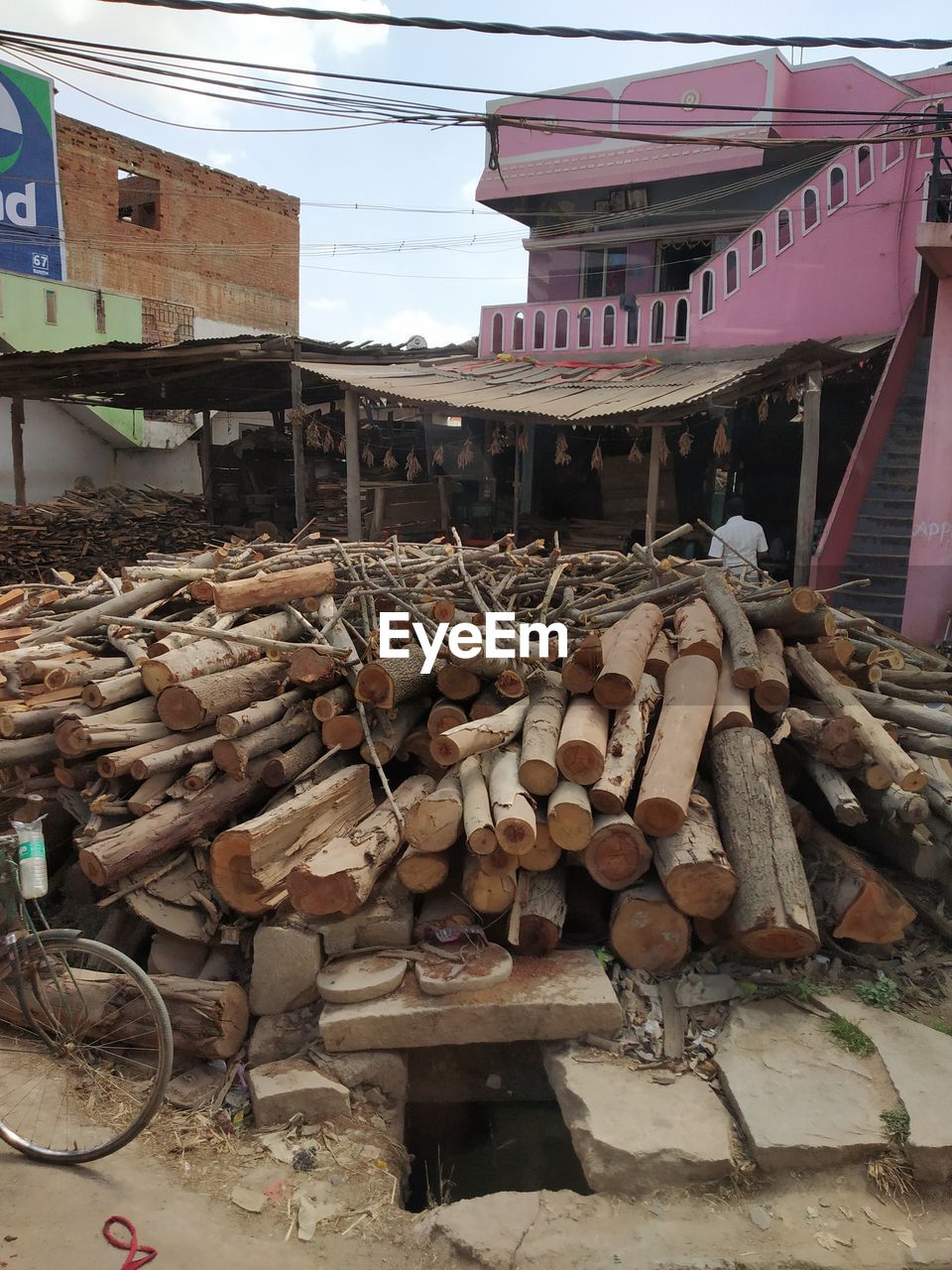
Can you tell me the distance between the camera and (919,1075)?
150 inches

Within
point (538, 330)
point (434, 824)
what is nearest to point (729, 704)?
point (434, 824)

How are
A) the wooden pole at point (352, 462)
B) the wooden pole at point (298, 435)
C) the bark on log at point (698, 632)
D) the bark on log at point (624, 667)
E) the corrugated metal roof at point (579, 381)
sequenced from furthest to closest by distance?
the wooden pole at point (298, 435) → the wooden pole at point (352, 462) → the corrugated metal roof at point (579, 381) → the bark on log at point (698, 632) → the bark on log at point (624, 667)

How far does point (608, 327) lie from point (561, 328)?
0.85 m

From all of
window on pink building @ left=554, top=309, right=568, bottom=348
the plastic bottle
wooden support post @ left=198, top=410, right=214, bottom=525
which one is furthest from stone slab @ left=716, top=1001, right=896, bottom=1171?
wooden support post @ left=198, top=410, right=214, bottom=525

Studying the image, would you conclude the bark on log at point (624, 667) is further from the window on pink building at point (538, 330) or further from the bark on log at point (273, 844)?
the window on pink building at point (538, 330)

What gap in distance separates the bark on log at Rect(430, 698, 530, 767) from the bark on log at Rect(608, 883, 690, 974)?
102cm

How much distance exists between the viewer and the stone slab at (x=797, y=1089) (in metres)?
3.53

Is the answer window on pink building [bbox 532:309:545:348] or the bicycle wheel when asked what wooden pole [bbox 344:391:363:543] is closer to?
window on pink building [bbox 532:309:545:348]

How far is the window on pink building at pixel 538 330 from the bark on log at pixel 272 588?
10878 millimetres

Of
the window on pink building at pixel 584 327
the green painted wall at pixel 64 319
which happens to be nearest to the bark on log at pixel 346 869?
the window on pink building at pixel 584 327

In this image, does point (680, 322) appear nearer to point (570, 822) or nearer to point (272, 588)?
point (272, 588)

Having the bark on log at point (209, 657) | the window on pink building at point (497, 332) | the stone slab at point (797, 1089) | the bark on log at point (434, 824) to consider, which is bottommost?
the stone slab at point (797, 1089)

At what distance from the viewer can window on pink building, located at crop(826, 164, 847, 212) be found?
12797mm

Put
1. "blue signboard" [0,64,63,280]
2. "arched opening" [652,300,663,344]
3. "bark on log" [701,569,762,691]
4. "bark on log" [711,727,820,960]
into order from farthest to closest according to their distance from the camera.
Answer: "blue signboard" [0,64,63,280], "arched opening" [652,300,663,344], "bark on log" [701,569,762,691], "bark on log" [711,727,820,960]
